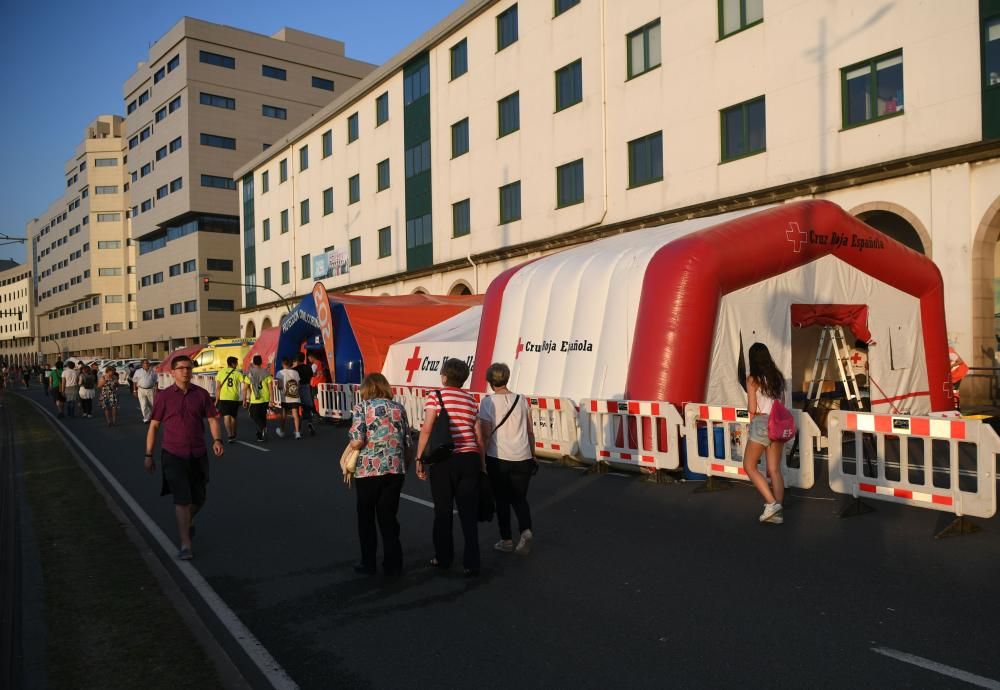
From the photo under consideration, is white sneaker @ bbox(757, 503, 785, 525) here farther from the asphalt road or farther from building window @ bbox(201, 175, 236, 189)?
building window @ bbox(201, 175, 236, 189)

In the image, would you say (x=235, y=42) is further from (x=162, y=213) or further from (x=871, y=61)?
(x=871, y=61)

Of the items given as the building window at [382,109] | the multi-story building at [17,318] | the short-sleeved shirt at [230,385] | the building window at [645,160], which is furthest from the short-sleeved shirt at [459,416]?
the multi-story building at [17,318]

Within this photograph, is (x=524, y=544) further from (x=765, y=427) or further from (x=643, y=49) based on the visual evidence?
(x=643, y=49)

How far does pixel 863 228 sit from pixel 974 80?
6783mm

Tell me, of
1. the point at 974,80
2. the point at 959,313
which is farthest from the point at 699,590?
the point at 974,80

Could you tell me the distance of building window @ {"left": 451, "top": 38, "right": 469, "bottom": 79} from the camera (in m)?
34.4

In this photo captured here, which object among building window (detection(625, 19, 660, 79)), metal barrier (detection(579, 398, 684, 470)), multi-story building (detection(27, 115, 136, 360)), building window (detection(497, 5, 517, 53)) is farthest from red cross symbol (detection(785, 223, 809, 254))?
multi-story building (detection(27, 115, 136, 360))

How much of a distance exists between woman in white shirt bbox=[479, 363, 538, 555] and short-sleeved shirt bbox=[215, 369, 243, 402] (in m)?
11.2

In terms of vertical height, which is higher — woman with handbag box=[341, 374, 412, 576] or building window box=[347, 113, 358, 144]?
building window box=[347, 113, 358, 144]

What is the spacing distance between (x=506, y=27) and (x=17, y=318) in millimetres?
140067

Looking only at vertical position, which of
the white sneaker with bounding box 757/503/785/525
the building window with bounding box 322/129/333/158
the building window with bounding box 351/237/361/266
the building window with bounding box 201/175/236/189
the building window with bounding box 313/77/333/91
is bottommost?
the white sneaker with bounding box 757/503/785/525

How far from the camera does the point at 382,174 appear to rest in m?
41.4

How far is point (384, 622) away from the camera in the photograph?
5.36 metres

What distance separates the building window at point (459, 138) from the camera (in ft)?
114
